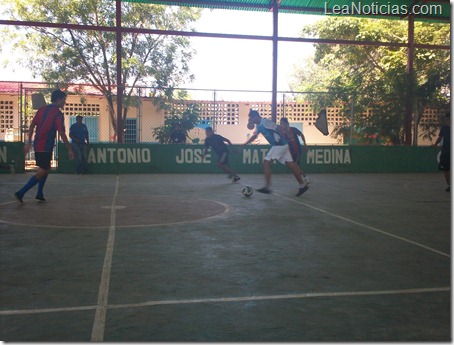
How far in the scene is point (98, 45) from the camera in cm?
2725

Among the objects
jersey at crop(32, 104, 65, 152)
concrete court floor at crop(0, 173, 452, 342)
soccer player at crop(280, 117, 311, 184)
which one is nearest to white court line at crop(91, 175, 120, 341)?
concrete court floor at crop(0, 173, 452, 342)

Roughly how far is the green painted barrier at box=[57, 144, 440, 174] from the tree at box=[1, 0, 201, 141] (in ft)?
30.5

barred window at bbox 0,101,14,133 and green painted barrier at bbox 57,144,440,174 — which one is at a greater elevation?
barred window at bbox 0,101,14,133

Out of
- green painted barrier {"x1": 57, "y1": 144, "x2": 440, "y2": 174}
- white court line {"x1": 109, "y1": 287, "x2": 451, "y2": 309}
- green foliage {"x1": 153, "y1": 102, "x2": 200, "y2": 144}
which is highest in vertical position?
green foliage {"x1": 153, "y1": 102, "x2": 200, "y2": 144}

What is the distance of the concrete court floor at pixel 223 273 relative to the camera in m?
3.21

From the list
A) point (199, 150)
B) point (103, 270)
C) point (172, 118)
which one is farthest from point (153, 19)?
point (103, 270)

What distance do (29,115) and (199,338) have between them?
17.9 metres

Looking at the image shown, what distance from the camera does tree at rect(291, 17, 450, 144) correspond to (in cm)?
2105

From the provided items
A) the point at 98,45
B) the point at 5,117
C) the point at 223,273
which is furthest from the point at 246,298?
the point at 98,45

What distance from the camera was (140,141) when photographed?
1797 centimetres

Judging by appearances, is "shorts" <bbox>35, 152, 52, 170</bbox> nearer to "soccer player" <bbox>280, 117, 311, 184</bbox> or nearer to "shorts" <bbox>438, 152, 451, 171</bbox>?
"soccer player" <bbox>280, 117, 311, 184</bbox>

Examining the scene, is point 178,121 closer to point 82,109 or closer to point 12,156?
point 12,156

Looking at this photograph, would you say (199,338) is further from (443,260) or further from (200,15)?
(200,15)

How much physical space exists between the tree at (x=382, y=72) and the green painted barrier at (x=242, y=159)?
5.40 ft
